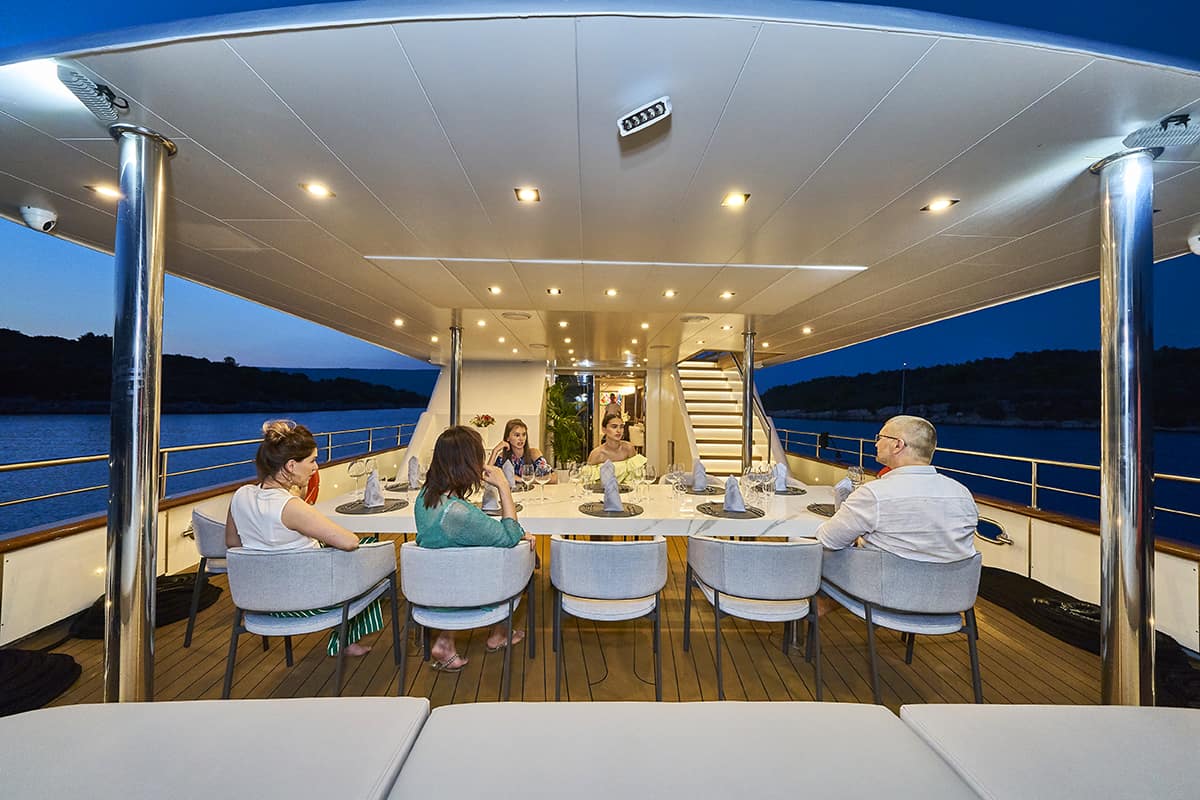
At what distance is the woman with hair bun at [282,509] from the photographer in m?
1.98

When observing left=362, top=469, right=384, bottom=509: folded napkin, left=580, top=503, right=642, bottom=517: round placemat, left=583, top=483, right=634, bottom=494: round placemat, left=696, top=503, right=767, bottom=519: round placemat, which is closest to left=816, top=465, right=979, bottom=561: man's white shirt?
left=696, top=503, right=767, bottom=519: round placemat

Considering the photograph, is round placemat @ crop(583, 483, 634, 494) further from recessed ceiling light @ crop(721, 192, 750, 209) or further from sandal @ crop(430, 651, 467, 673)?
recessed ceiling light @ crop(721, 192, 750, 209)

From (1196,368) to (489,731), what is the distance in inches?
926

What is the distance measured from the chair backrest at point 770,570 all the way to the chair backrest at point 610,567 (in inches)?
12.4

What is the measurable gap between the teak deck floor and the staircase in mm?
4512

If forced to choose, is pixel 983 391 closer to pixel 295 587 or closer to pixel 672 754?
pixel 672 754

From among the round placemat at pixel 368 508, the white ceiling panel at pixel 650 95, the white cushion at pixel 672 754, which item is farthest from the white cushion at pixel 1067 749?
the round placemat at pixel 368 508

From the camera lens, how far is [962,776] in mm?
981

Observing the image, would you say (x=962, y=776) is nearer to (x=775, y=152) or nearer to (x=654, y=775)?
(x=654, y=775)

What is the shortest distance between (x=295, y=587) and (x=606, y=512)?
58.2 inches

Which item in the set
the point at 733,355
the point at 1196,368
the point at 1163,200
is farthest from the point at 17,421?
the point at 1196,368

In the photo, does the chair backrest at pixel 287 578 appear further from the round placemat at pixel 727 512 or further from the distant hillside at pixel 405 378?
the distant hillside at pixel 405 378

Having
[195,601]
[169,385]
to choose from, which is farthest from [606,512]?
[169,385]

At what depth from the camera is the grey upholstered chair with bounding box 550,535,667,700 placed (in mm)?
2043
